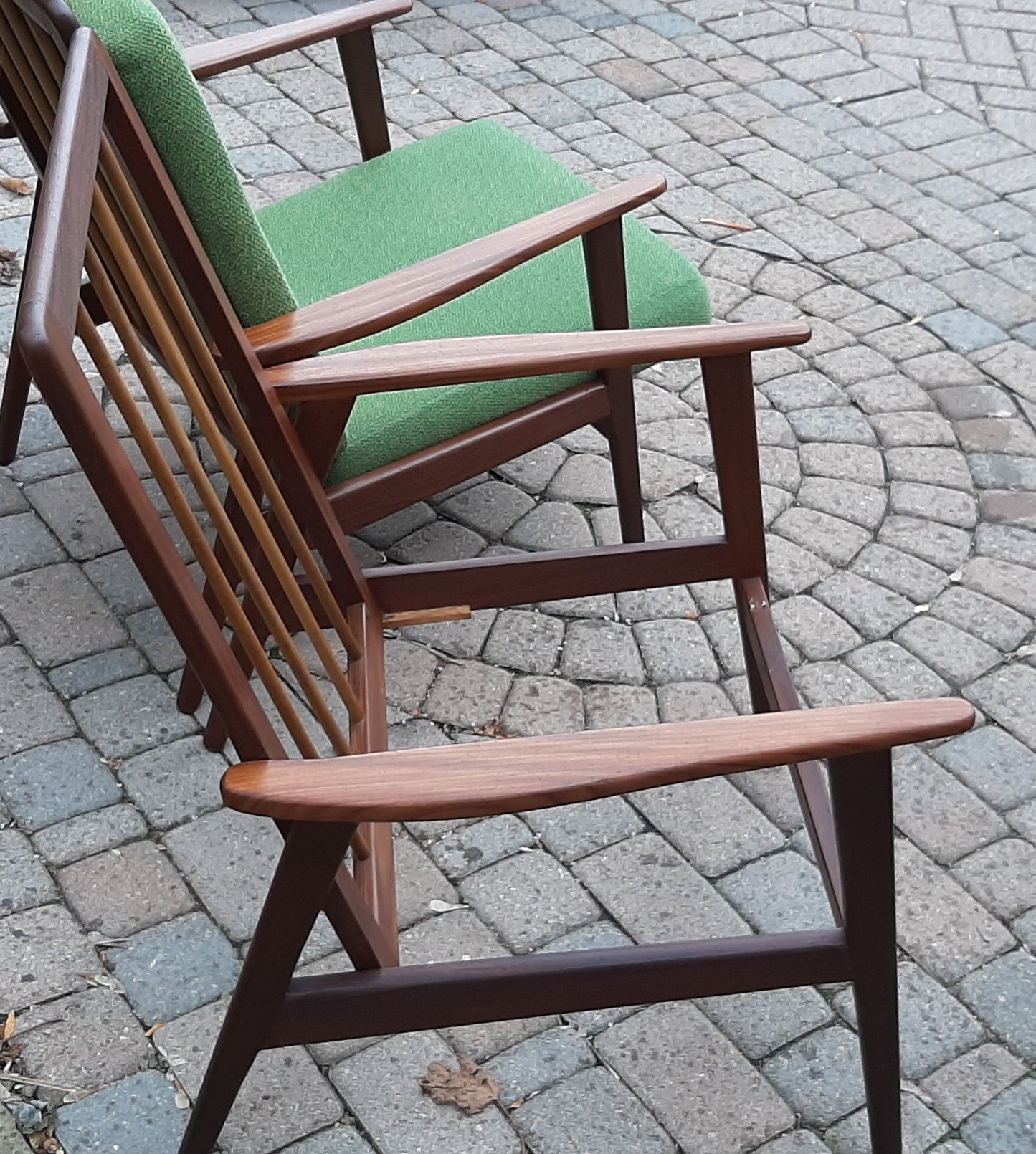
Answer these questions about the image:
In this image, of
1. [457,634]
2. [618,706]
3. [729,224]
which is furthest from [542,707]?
[729,224]

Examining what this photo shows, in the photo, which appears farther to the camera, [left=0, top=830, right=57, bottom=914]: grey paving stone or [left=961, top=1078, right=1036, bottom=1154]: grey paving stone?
[left=0, top=830, right=57, bottom=914]: grey paving stone

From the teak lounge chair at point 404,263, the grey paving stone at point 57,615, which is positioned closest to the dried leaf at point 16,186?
the teak lounge chair at point 404,263

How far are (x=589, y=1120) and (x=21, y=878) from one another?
3.09 feet

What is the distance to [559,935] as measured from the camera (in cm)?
218

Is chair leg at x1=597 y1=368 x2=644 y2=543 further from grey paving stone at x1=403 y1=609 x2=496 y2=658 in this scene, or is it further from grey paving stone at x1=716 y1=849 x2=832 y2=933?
grey paving stone at x1=716 y1=849 x2=832 y2=933

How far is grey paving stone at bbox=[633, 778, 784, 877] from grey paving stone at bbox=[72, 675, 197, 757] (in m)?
0.80

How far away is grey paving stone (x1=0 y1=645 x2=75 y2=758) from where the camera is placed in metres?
2.46

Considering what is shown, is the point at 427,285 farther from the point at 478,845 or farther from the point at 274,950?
the point at 274,950

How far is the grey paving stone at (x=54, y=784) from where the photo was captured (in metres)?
2.34

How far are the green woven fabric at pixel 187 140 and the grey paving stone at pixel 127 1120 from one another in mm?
1073

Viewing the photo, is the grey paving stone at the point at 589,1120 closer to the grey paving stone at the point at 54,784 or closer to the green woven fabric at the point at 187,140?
the grey paving stone at the point at 54,784

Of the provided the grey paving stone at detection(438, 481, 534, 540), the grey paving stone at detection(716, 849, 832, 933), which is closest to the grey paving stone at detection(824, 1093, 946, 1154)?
the grey paving stone at detection(716, 849, 832, 933)

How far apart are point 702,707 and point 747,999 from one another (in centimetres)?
62

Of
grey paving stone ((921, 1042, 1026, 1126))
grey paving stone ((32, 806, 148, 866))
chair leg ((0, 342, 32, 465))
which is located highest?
chair leg ((0, 342, 32, 465))
